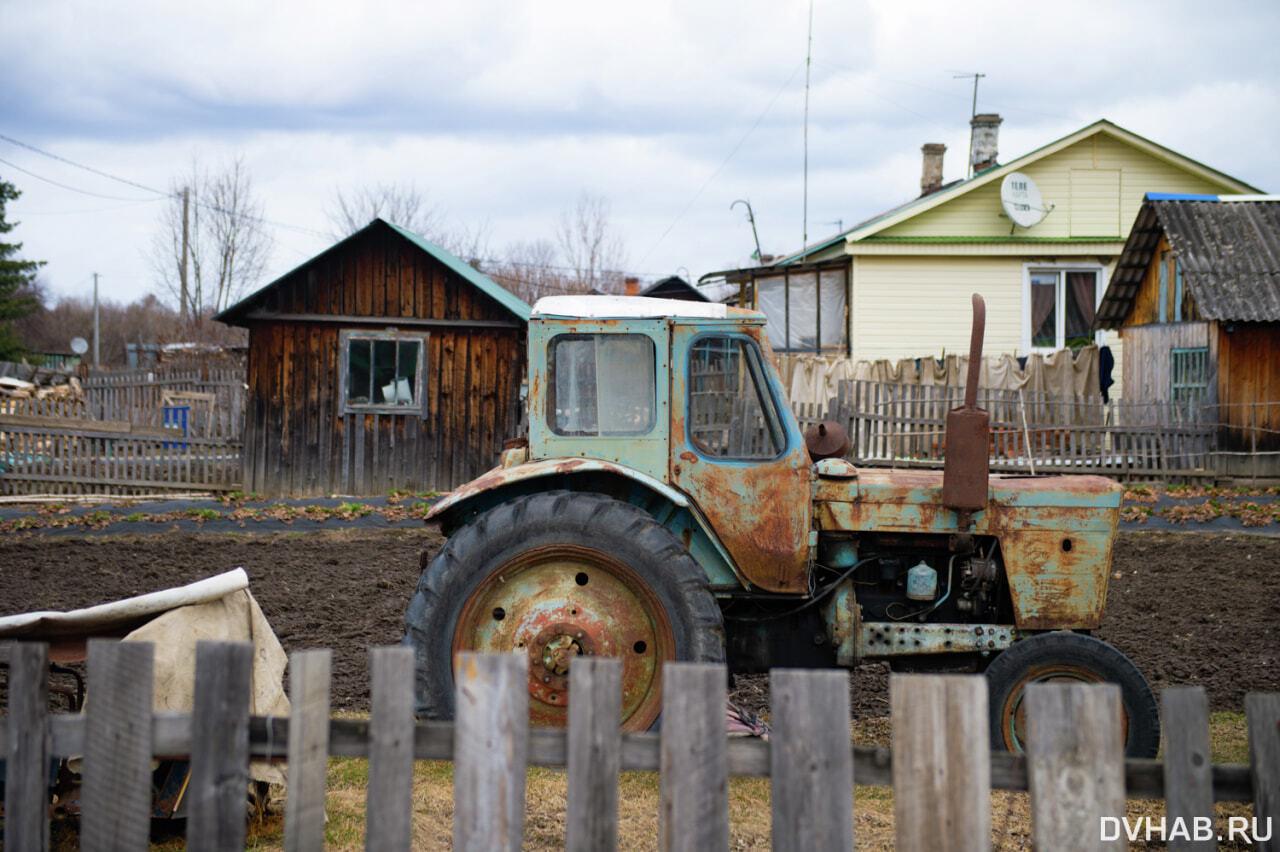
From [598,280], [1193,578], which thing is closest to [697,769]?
[1193,578]

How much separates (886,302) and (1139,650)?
48.5ft

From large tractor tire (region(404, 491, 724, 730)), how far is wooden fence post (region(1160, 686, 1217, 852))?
2.27 meters

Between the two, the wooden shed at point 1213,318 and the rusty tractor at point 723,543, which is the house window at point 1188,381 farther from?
the rusty tractor at point 723,543

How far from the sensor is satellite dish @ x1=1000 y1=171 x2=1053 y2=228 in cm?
2058

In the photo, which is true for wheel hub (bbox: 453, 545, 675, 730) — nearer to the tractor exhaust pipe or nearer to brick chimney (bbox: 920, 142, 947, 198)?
the tractor exhaust pipe

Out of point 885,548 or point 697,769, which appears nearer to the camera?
point 697,769

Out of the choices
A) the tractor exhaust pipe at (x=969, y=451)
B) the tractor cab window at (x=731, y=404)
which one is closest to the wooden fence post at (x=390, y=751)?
the tractor cab window at (x=731, y=404)

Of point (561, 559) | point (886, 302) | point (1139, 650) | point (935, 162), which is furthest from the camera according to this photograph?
point (935, 162)

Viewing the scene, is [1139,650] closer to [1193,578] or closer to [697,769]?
[1193,578]

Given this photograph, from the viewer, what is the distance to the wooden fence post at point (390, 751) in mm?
2586

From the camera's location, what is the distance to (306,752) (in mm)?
2621

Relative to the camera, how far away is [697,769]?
2549 mm

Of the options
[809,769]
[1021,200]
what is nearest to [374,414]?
[1021,200]

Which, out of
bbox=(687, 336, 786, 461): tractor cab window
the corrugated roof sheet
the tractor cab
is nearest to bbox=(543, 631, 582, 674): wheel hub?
the tractor cab
